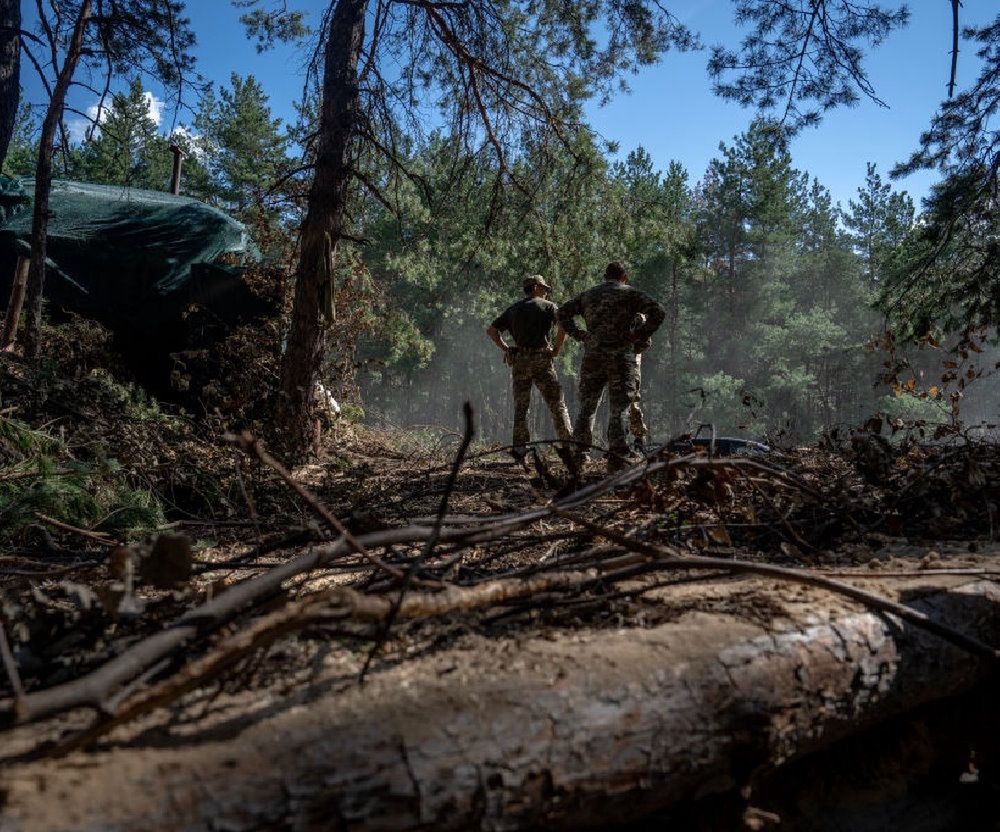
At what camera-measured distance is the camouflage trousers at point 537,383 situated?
25.1 feet

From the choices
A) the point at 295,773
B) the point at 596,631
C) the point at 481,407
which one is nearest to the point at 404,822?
the point at 295,773

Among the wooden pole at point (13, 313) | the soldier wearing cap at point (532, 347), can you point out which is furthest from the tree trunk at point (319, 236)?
the wooden pole at point (13, 313)

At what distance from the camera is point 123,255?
8.02 m

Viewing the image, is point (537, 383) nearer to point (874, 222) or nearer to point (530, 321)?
point (530, 321)

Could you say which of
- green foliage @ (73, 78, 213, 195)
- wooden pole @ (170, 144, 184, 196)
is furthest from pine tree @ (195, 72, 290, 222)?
wooden pole @ (170, 144, 184, 196)

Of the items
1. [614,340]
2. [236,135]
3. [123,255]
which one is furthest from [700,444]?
[236,135]

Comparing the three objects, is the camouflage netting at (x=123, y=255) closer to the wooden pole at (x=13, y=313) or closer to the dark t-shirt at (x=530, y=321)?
the wooden pole at (x=13, y=313)

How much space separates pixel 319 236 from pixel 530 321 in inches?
102

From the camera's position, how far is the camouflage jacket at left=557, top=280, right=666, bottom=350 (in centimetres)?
671

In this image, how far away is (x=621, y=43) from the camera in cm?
737

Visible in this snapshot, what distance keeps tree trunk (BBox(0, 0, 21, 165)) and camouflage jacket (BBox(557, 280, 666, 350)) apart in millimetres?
6100

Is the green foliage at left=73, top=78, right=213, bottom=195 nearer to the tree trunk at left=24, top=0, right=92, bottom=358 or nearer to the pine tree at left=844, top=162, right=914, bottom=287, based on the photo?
the tree trunk at left=24, top=0, right=92, bottom=358

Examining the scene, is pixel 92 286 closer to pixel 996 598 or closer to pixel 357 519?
pixel 357 519

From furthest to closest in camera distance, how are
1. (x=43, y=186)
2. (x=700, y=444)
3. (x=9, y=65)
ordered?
(x=43, y=186), (x=9, y=65), (x=700, y=444)
